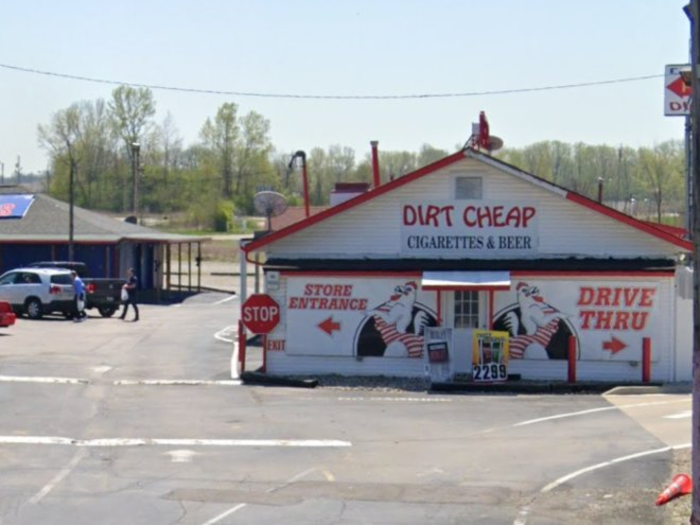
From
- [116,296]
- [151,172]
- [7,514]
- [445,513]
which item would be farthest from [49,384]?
[151,172]

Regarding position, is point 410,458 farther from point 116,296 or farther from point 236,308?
point 236,308

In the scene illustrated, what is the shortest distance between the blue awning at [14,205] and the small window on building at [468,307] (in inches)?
1251

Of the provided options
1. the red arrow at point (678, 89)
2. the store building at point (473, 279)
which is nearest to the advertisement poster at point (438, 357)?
the store building at point (473, 279)

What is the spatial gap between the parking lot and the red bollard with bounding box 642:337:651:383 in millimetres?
2235

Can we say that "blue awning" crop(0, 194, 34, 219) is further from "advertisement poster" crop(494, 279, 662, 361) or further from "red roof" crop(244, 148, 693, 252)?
"advertisement poster" crop(494, 279, 662, 361)

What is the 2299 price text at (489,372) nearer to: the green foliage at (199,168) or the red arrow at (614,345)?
the red arrow at (614,345)

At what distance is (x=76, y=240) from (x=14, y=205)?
6705mm

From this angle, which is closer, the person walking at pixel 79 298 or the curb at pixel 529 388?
the curb at pixel 529 388

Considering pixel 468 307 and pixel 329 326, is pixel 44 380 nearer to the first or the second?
pixel 329 326

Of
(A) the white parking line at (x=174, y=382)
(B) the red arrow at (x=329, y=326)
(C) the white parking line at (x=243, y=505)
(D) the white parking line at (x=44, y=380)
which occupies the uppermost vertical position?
(B) the red arrow at (x=329, y=326)

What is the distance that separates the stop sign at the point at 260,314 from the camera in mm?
25219

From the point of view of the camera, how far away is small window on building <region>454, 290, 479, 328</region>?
82.4ft

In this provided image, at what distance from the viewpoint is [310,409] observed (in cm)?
2002

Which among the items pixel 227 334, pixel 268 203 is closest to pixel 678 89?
pixel 268 203
